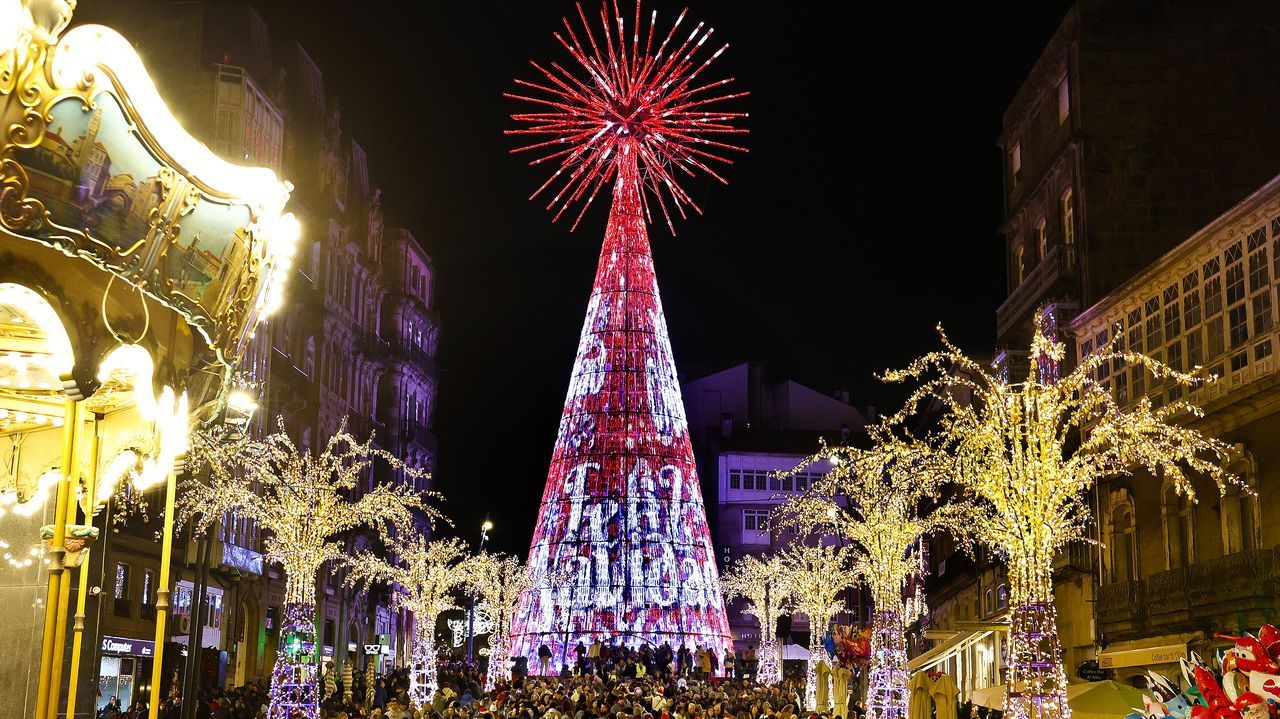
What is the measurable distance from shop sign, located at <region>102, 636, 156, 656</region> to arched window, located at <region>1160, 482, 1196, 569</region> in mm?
25199

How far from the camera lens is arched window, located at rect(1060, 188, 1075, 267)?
39469 millimetres

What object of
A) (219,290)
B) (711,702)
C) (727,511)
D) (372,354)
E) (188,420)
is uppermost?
(372,354)

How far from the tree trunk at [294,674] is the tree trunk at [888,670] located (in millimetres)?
10578

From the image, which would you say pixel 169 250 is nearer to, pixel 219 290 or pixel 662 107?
pixel 219 290

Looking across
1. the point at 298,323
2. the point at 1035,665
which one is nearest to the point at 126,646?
the point at 298,323

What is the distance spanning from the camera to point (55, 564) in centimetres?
898

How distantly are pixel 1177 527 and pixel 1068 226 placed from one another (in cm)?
1147

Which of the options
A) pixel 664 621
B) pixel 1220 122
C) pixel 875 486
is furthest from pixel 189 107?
pixel 1220 122

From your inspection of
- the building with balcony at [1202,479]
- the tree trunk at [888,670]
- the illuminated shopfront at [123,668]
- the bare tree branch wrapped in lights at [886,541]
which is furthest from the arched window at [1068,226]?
the illuminated shopfront at [123,668]

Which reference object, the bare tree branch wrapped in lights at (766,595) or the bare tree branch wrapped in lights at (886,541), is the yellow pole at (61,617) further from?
the bare tree branch wrapped in lights at (766,595)

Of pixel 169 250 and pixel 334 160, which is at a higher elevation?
pixel 334 160

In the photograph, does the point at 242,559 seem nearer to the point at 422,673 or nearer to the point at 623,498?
the point at 422,673

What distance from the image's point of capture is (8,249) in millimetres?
8648

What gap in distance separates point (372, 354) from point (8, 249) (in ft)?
188
